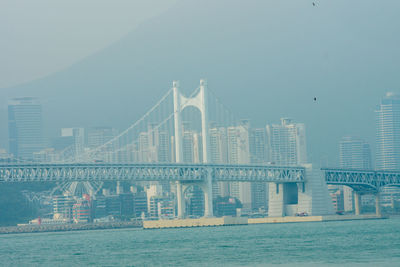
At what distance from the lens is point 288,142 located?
17375 cm

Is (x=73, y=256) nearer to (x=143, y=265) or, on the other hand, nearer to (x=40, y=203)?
(x=143, y=265)

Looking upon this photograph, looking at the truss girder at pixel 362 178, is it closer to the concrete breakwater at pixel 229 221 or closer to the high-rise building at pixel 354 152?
the concrete breakwater at pixel 229 221

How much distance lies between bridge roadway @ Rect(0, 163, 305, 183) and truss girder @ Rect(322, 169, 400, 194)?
150 inches

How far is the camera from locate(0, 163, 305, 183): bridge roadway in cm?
7906

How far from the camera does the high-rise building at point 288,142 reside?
169500 millimetres

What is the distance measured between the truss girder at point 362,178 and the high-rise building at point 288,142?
220 ft

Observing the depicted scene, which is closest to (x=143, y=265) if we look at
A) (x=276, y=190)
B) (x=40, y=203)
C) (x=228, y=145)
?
(x=276, y=190)

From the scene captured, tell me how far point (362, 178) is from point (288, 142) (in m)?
78.4

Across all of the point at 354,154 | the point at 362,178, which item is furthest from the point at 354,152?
the point at 362,178

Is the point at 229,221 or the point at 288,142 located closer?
the point at 229,221

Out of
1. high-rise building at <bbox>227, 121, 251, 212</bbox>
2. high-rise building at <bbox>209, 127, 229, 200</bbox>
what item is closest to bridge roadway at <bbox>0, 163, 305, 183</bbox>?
high-rise building at <bbox>227, 121, 251, 212</bbox>

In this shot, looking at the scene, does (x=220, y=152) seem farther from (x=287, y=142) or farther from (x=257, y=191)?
(x=287, y=142)

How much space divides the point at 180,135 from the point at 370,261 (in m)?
47.6

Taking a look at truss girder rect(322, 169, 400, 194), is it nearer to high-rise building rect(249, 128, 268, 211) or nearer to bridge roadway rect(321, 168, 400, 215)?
bridge roadway rect(321, 168, 400, 215)
